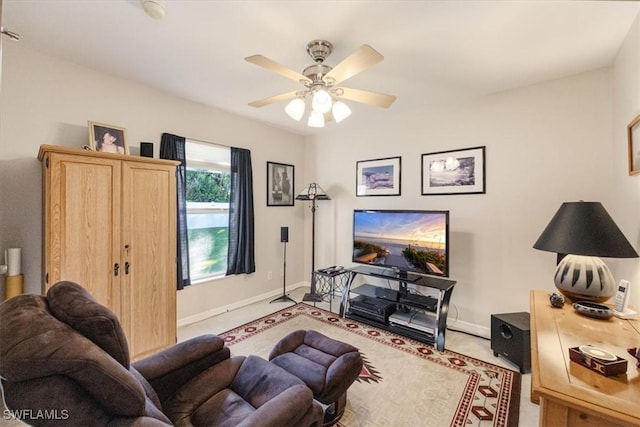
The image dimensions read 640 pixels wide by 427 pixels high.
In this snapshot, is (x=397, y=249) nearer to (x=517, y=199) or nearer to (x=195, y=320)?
(x=517, y=199)

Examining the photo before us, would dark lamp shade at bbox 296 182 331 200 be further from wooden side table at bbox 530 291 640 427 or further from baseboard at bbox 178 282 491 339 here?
wooden side table at bbox 530 291 640 427

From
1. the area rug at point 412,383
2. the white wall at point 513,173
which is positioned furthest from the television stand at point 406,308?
the white wall at point 513,173

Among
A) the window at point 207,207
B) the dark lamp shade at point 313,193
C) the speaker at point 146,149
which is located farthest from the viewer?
the dark lamp shade at point 313,193

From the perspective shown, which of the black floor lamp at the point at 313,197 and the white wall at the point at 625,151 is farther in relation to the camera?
the black floor lamp at the point at 313,197

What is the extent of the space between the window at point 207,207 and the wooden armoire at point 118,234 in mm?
771

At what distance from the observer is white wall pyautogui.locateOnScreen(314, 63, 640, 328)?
8.00 ft

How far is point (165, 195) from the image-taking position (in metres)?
2.50

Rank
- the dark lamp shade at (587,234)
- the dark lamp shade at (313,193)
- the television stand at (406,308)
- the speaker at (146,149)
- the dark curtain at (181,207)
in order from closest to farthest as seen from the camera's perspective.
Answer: the dark lamp shade at (587,234)
the speaker at (146,149)
the television stand at (406,308)
the dark curtain at (181,207)
the dark lamp shade at (313,193)

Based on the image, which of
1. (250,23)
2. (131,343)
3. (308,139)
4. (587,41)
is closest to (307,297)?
(131,343)

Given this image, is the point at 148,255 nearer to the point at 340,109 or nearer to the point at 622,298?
the point at 340,109

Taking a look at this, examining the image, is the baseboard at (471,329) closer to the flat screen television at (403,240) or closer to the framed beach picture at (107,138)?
the flat screen television at (403,240)

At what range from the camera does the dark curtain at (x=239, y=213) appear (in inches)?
143

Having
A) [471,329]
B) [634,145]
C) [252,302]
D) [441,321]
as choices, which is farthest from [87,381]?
[471,329]

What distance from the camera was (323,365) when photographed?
1802 mm
